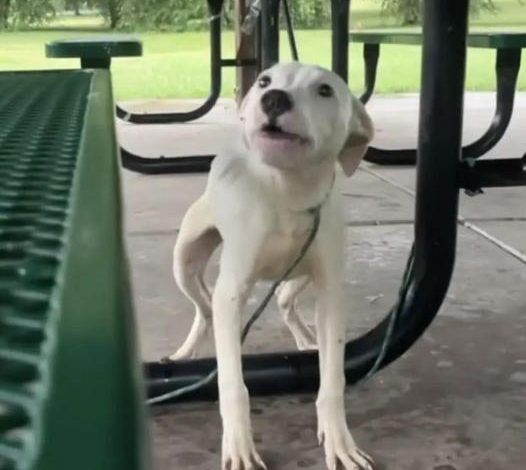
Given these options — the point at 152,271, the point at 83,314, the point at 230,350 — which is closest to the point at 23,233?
the point at 83,314

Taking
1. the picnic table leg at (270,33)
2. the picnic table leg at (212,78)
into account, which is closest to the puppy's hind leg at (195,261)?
the picnic table leg at (270,33)

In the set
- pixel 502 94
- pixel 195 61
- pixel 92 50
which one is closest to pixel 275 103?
pixel 92 50

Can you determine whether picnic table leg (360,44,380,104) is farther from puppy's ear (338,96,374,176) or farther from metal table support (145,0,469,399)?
puppy's ear (338,96,374,176)

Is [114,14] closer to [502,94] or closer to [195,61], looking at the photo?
[195,61]

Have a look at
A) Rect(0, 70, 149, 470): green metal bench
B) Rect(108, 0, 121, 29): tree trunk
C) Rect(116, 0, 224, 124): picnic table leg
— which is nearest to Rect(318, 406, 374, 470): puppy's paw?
Rect(0, 70, 149, 470): green metal bench

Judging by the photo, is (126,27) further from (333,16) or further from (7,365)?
(7,365)

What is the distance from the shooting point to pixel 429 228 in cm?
173

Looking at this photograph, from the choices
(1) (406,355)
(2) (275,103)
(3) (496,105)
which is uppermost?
(2) (275,103)

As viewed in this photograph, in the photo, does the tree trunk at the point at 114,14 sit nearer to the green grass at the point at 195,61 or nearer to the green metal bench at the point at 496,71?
the green grass at the point at 195,61

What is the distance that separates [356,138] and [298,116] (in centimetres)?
16

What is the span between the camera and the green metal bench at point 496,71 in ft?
9.04

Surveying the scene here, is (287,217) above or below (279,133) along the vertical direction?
below

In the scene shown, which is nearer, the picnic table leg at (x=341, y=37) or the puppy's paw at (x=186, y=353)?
the puppy's paw at (x=186, y=353)

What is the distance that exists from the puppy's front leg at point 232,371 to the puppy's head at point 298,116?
164mm
